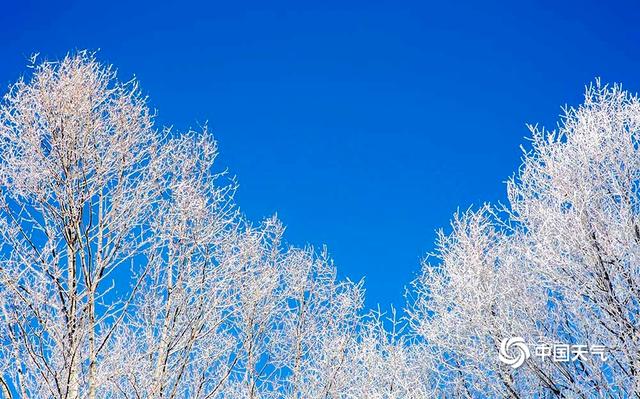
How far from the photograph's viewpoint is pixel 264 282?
24.4ft

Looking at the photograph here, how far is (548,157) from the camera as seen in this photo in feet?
23.0

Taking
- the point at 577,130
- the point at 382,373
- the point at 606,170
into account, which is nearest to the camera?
the point at 606,170

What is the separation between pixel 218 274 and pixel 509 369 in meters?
3.56

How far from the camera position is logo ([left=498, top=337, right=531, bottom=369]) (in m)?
6.50

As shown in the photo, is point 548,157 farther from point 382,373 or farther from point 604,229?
point 382,373

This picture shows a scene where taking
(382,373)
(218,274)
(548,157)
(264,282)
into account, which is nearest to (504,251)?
Result: (548,157)

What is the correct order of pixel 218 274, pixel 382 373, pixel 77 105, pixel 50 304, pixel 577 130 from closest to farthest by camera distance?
1. pixel 50 304
2. pixel 77 105
3. pixel 218 274
4. pixel 577 130
5. pixel 382 373

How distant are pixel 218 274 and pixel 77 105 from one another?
202cm

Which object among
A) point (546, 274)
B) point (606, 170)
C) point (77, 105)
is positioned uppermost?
point (606, 170)

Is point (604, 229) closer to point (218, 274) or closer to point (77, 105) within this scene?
point (218, 274)

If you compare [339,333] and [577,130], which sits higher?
[577,130]

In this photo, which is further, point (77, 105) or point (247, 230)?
point (247, 230)

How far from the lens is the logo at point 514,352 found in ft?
21.3

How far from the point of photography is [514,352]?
6.59 metres
